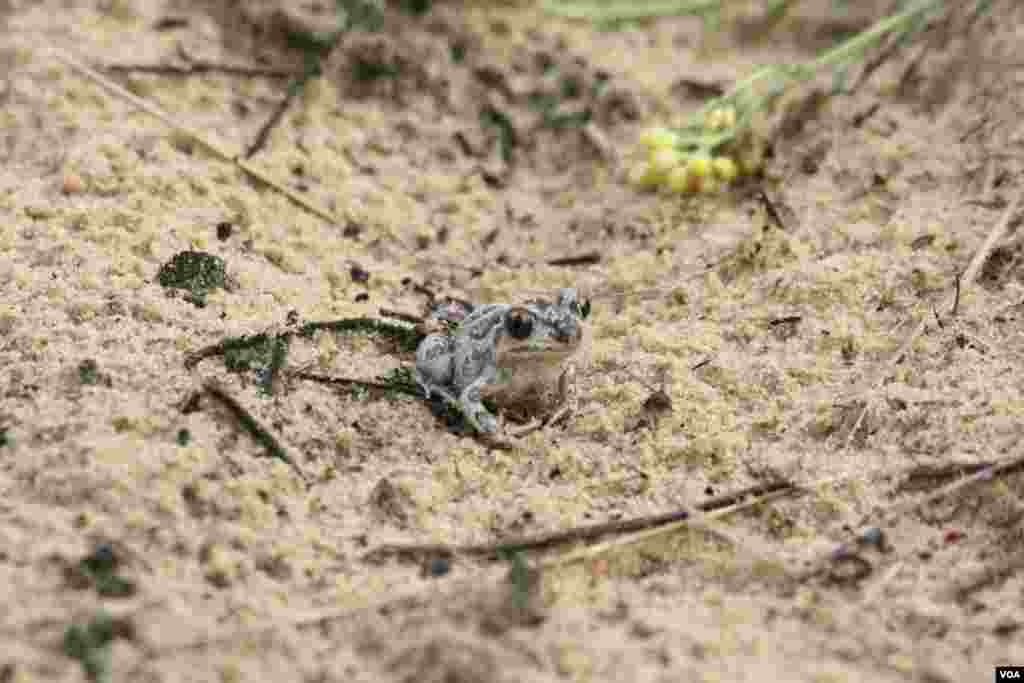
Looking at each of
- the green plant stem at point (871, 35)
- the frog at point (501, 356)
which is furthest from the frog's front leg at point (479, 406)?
the green plant stem at point (871, 35)

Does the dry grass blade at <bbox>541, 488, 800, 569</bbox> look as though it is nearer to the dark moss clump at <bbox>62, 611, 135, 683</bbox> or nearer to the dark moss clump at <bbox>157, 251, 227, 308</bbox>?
the dark moss clump at <bbox>62, 611, 135, 683</bbox>

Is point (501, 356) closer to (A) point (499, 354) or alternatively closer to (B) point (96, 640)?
(A) point (499, 354)

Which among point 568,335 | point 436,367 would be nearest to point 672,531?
point 568,335

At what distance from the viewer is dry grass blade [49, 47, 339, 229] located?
5.06m

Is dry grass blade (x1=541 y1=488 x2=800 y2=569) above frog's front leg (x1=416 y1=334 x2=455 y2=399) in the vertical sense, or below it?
below

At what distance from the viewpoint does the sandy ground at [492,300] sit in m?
2.96

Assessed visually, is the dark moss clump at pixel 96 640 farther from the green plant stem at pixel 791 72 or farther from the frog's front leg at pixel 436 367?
the green plant stem at pixel 791 72

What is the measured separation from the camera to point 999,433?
3605mm

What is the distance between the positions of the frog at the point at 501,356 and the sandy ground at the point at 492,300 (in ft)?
0.40

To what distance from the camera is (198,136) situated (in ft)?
17.0

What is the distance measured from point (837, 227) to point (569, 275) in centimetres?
107

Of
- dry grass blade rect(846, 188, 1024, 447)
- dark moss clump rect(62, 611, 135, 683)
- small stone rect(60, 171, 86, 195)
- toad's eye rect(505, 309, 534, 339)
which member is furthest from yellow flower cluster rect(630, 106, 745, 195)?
dark moss clump rect(62, 611, 135, 683)

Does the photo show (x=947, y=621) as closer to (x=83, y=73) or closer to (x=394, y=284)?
(x=394, y=284)

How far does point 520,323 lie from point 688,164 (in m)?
1.63
